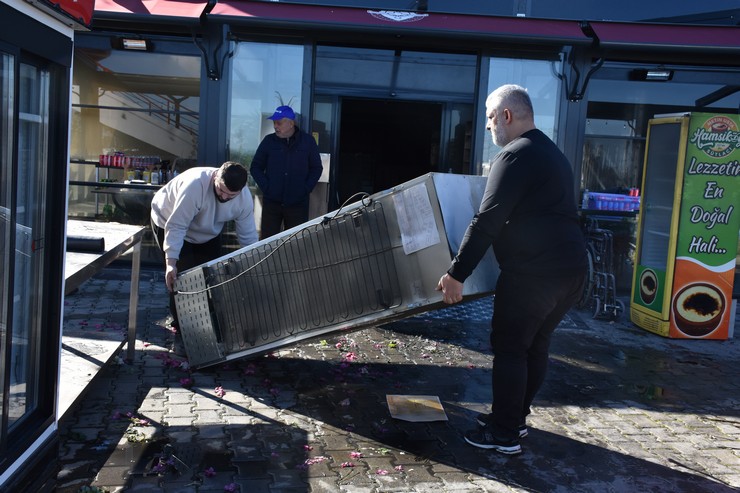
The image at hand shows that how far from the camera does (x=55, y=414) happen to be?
3.59 metres

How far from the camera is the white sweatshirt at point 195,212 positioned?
18.6 ft

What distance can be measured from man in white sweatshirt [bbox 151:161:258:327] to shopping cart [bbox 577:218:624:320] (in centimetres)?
429

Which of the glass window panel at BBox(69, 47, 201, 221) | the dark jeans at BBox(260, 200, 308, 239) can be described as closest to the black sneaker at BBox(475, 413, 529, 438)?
the dark jeans at BBox(260, 200, 308, 239)

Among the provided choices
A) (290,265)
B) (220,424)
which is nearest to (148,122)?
(290,265)

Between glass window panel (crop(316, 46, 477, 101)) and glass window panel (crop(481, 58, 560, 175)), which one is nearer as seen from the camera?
glass window panel (crop(481, 58, 560, 175))

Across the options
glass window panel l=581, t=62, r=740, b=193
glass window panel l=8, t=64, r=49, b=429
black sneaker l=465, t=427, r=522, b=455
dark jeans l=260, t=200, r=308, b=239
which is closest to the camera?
glass window panel l=8, t=64, r=49, b=429

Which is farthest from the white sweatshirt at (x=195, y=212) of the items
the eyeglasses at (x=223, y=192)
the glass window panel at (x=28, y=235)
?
the glass window panel at (x=28, y=235)

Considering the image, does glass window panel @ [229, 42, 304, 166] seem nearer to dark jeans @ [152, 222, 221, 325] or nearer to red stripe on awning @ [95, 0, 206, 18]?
red stripe on awning @ [95, 0, 206, 18]

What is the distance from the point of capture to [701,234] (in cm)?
776

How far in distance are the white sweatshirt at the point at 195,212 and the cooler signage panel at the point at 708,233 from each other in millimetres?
4625

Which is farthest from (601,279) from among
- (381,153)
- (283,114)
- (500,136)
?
(381,153)

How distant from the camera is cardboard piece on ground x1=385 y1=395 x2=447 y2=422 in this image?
4.96 meters

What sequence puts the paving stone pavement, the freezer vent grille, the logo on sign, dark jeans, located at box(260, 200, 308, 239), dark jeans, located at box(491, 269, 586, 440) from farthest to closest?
dark jeans, located at box(260, 200, 308, 239)
the logo on sign
the freezer vent grille
dark jeans, located at box(491, 269, 586, 440)
the paving stone pavement

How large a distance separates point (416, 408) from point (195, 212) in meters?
2.33
